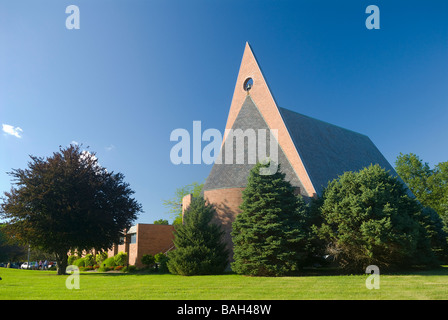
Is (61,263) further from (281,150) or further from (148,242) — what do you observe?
(281,150)

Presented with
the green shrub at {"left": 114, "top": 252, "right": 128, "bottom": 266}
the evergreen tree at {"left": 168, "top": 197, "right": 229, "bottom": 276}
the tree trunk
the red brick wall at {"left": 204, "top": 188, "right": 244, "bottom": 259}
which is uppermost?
the red brick wall at {"left": 204, "top": 188, "right": 244, "bottom": 259}

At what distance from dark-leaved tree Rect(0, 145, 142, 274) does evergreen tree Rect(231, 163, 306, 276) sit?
38.1ft

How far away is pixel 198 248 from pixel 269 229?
4.93 m

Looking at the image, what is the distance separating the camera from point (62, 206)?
76.9ft

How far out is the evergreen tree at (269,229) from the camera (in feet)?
58.3

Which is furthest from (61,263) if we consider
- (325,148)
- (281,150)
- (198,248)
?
(325,148)

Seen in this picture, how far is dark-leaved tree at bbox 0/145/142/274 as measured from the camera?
906 inches

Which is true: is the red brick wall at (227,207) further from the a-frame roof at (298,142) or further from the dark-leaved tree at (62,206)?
the dark-leaved tree at (62,206)

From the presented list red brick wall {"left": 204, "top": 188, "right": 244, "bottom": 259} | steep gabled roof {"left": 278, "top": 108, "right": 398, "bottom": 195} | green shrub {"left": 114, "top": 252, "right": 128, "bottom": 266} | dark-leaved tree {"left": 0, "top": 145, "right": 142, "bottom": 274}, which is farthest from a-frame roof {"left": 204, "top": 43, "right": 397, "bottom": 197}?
green shrub {"left": 114, "top": 252, "right": 128, "bottom": 266}

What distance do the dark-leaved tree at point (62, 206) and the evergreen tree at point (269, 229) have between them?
11.6m

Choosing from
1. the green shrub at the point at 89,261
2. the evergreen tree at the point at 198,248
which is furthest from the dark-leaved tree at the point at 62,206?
the green shrub at the point at 89,261

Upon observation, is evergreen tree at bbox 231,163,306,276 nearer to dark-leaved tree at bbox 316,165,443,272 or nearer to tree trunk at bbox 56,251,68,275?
dark-leaved tree at bbox 316,165,443,272

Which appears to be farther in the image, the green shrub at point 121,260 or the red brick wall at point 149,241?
the green shrub at point 121,260
